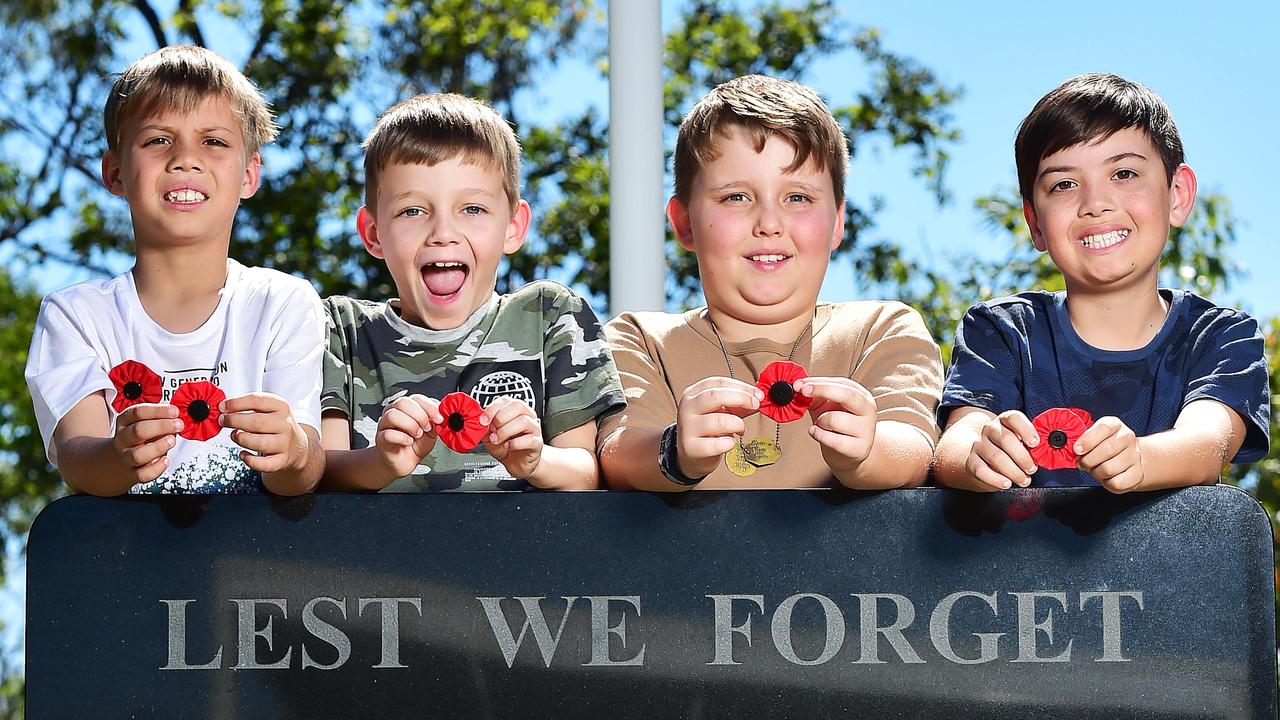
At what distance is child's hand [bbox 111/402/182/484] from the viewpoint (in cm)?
172

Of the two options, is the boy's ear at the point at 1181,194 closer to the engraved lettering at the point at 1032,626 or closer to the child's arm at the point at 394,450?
the engraved lettering at the point at 1032,626

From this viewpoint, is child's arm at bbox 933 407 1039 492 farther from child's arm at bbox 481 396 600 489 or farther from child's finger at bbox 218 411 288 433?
child's finger at bbox 218 411 288 433

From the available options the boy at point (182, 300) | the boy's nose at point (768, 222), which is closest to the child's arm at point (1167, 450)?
the boy's nose at point (768, 222)

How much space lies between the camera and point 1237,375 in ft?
6.86

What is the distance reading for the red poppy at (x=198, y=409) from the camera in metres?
1.74

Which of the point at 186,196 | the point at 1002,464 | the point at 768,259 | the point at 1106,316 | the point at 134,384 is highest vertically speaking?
the point at 186,196

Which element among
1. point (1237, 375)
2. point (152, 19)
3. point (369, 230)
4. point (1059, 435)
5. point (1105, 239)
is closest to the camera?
point (1059, 435)

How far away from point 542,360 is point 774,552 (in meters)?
0.63

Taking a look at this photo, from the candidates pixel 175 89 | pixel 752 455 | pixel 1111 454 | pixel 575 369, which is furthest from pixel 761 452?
pixel 175 89

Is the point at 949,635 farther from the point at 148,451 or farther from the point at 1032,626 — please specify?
the point at 148,451

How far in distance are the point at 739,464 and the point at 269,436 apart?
30.6 inches

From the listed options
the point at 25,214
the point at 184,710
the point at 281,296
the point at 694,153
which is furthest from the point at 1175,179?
the point at 25,214

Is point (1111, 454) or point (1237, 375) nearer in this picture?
point (1111, 454)

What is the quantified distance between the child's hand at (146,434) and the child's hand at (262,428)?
7 cm
